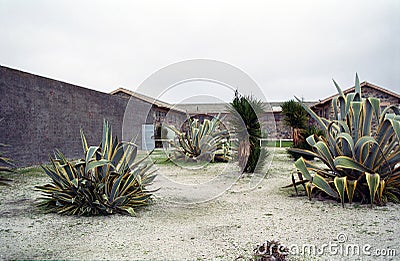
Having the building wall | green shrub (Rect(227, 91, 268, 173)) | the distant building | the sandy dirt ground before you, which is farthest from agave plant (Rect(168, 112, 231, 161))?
the distant building

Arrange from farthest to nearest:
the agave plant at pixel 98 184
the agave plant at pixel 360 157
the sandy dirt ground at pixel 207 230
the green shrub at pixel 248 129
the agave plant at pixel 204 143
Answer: the agave plant at pixel 204 143, the green shrub at pixel 248 129, the agave plant at pixel 360 157, the agave plant at pixel 98 184, the sandy dirt ground at pixel 207 230

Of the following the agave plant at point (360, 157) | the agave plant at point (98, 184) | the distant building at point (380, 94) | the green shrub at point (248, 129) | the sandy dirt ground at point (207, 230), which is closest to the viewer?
the sandy dirt ground at point (207, 230)

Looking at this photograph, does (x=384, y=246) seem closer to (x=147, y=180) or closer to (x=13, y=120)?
(x=147, y=180)

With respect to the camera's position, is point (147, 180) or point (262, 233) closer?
point (262, 233)

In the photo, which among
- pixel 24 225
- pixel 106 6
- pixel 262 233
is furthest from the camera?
pixel 106 6

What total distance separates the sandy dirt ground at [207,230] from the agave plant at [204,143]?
15.8 feet

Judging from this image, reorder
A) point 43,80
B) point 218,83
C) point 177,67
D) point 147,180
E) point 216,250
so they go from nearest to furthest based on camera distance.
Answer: point 216,250
point 147,180
point 177,67
point 218,83
point 43,80

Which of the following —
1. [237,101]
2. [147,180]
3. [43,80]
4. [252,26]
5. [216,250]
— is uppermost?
[252,26]

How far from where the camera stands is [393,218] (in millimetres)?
3139

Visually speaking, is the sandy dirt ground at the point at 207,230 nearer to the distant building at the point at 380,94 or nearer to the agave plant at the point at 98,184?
the agave plant at the point at 98,184

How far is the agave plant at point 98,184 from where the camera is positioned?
11.0ft

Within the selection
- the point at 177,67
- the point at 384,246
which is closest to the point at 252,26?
the point at 177,67

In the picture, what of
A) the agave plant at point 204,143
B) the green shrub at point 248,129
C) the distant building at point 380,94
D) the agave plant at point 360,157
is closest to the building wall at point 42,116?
the agave plant at point 204,143

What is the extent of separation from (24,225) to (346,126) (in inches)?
139
